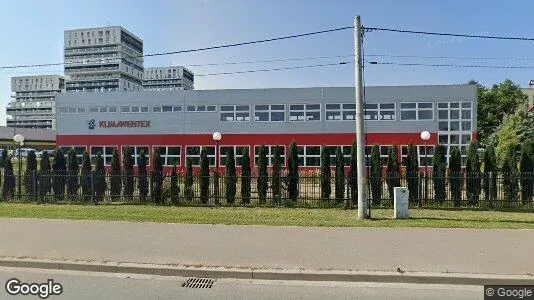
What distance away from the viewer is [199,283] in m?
6.04

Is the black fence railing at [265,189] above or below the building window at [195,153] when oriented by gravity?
below

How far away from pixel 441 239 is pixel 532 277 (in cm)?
247

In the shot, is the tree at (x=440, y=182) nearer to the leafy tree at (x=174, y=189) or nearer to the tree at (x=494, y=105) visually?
the leafy tree at (x=174, y=189)

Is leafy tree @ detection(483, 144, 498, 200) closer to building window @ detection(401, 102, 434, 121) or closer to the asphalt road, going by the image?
the asphalt road

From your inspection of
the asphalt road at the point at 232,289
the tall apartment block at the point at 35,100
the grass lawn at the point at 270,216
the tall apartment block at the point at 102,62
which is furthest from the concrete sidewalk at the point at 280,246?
the tall apartment block at the point at 35,100

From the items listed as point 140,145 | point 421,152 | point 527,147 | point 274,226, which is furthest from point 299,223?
point 140,145

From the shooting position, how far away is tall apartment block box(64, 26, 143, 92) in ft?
284

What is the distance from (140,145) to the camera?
34.4m

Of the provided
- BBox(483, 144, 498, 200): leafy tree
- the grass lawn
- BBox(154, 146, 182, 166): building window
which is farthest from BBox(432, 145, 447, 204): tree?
BBox(154, 146, 182, 166): building window

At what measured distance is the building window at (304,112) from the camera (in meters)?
32.3

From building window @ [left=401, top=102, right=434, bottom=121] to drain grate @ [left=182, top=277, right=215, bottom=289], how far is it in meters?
28.0

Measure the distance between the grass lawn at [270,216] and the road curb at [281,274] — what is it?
3828mm

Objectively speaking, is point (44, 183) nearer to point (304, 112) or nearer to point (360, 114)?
point (360, 114)

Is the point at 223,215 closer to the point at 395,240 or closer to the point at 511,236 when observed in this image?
the point at 395,240
